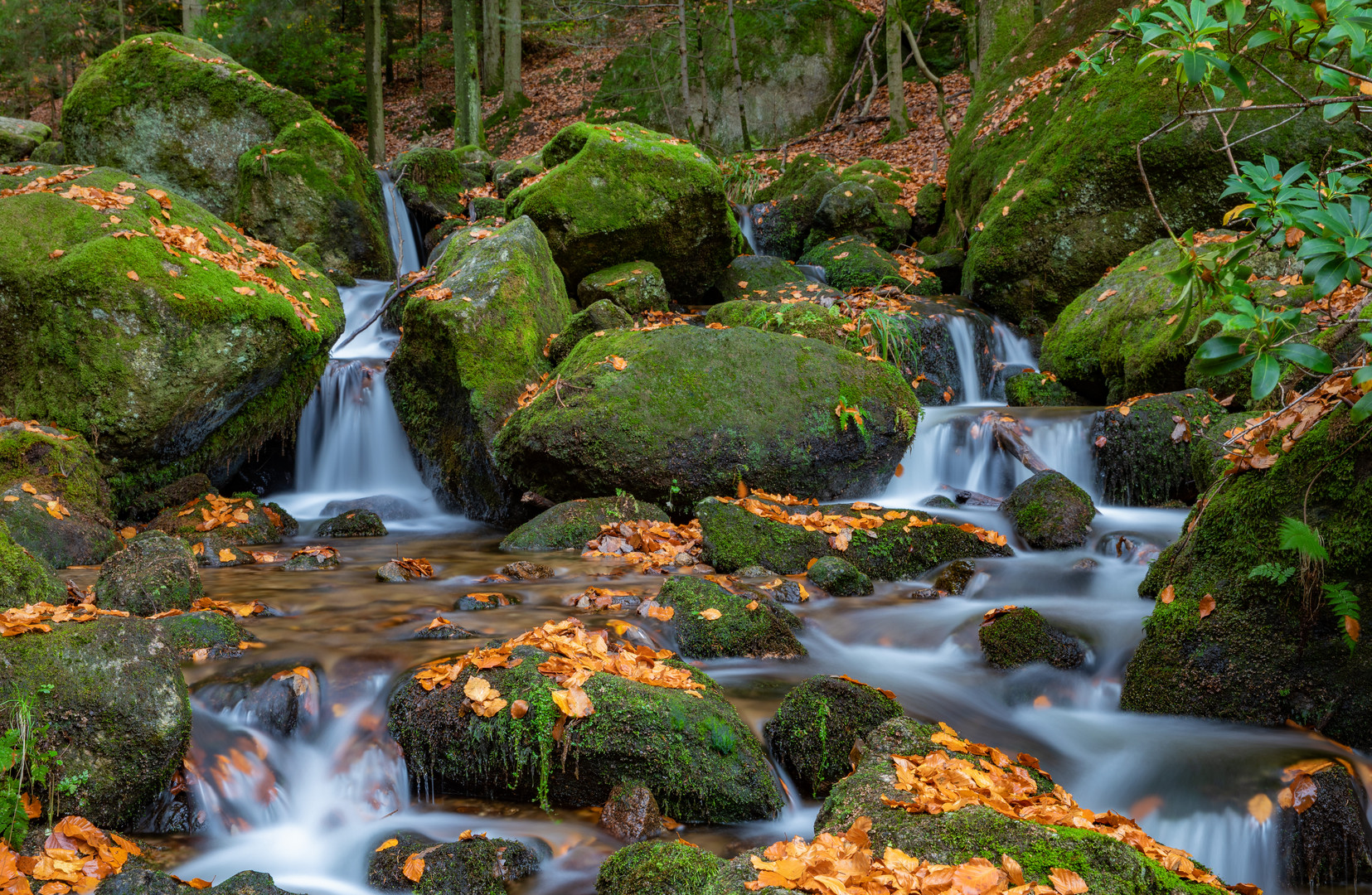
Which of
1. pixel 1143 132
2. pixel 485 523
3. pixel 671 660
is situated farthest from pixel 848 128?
pixel 671 660

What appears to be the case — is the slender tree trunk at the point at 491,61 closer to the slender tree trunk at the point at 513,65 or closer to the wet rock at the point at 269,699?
the slender tree trunk at the point at 513,65

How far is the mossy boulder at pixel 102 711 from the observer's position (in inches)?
120

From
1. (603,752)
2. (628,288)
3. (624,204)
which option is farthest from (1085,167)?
(603,752)

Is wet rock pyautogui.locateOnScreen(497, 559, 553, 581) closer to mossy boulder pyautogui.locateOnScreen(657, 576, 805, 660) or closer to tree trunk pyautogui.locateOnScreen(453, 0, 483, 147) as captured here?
mossy boulder pyautogui.locateOnScreen(657, 576, 805, 660)

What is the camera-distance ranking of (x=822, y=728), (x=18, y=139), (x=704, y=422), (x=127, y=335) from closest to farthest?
(x=822, y=728)
(x=127, y=335)
(x=704, y=422)
(x=18, y=139)

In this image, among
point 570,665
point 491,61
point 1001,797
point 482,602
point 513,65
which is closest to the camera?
point 1001,797

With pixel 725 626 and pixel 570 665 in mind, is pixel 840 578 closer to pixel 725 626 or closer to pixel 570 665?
pixel 725 626

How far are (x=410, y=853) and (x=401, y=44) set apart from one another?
33.1 m

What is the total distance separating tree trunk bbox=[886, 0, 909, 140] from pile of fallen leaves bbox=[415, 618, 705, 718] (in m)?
17.9

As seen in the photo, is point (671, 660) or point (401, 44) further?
point (401, 44)

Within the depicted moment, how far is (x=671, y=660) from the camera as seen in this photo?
411cm

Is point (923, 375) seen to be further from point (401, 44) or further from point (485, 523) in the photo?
point (401, 44)

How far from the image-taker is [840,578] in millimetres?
5793

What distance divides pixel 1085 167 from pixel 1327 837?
31.9ft
